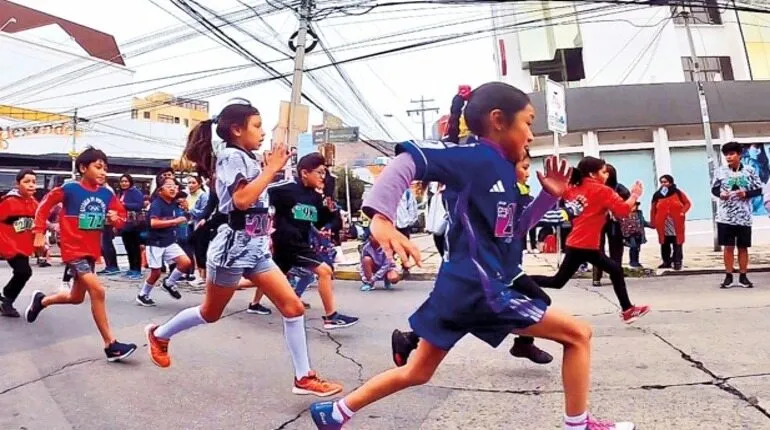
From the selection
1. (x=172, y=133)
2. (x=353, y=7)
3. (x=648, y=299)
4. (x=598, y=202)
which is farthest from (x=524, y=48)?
(x=172, y=133)

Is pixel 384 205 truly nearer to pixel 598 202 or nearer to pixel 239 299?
pixel 598 202

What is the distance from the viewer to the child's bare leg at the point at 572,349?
8.22 ft

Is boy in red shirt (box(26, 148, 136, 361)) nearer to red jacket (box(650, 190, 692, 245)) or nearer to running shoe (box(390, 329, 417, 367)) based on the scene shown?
running shoe (box(390, 329, 417, 367))

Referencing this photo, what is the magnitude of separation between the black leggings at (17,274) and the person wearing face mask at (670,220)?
344 inches

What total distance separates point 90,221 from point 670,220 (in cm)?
856

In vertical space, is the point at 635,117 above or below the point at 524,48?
below

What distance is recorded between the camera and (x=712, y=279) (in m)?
8.84

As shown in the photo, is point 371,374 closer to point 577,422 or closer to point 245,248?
point 245,248

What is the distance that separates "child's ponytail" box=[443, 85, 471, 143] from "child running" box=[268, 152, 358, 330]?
280cm

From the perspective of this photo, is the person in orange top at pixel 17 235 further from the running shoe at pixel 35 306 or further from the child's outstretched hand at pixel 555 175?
the child's outstretched hand at pixel 555 175

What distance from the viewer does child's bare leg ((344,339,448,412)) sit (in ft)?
8.36

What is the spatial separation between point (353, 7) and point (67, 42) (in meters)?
41.9

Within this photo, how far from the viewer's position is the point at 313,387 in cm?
349

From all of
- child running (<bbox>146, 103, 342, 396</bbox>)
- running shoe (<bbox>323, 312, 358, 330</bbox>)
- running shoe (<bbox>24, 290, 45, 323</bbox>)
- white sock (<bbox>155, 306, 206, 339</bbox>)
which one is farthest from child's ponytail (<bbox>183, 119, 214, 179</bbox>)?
running shoe (<bbox>24, 290, 45, 323</bbox>)
